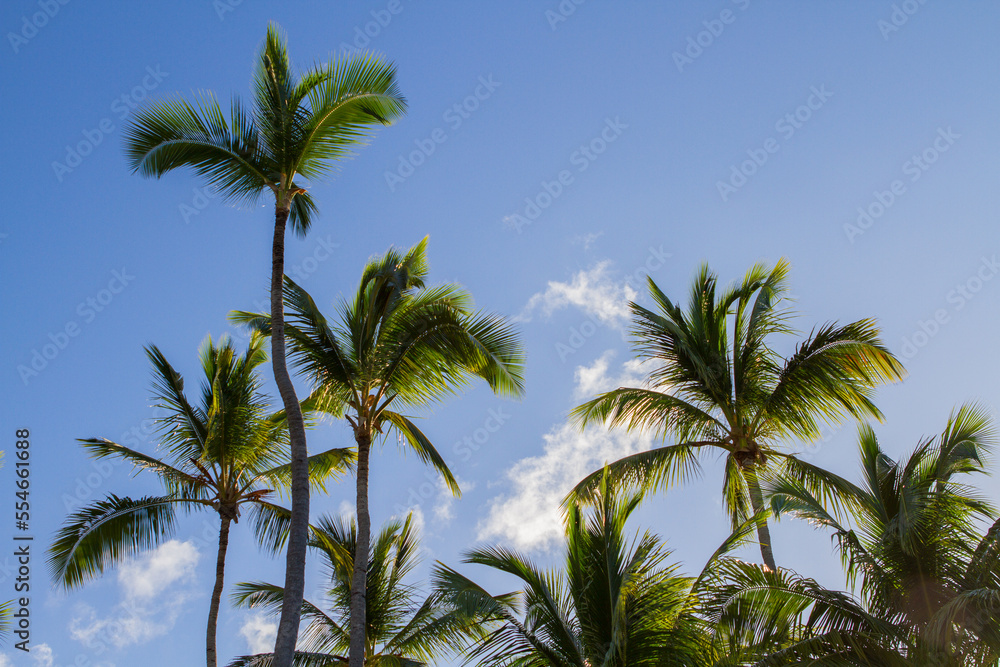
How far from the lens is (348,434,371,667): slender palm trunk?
1119 cm

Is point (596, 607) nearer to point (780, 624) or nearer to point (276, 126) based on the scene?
point (780, 624)

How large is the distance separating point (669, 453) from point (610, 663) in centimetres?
453

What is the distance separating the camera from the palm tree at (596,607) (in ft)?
33.6

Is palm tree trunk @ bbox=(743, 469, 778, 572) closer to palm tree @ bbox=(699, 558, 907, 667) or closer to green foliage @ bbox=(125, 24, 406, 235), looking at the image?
palm tree @ bbox=(699, 558, 907, 667)

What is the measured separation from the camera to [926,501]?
990 centimetres

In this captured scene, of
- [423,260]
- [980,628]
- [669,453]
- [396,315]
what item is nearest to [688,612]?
[980,628]

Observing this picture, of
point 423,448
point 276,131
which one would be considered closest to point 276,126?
point 276,131

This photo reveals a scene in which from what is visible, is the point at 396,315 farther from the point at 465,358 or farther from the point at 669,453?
the point at 669,453

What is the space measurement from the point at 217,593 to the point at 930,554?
38.5 ft

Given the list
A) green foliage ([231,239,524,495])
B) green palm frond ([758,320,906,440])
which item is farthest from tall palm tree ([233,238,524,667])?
green palm frond ([758,320,906,440])

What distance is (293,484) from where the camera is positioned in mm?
9898

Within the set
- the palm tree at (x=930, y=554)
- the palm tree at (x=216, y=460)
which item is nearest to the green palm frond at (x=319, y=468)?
the palm tree at (x=216, y=460)

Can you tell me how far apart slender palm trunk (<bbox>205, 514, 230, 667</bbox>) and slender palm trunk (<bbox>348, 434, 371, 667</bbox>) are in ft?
11.0

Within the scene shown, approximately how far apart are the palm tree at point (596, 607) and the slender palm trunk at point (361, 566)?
1698 millimetres
